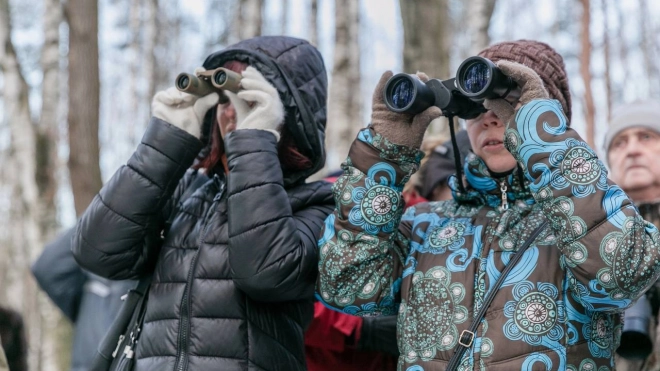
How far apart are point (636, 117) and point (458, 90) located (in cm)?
127

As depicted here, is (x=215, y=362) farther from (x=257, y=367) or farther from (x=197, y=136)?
(x=197, y=136)

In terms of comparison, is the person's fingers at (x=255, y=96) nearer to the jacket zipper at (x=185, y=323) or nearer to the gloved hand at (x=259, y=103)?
the gloved hand at (x=259, y=103)

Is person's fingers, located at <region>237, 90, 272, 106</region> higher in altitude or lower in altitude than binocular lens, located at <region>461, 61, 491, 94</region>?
lower

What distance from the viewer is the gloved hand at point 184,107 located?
103 inches

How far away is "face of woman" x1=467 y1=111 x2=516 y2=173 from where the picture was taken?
2.25 metres

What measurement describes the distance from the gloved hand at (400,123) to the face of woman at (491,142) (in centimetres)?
16

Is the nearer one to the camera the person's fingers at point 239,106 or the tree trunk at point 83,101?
the person's fingers at point 239,106

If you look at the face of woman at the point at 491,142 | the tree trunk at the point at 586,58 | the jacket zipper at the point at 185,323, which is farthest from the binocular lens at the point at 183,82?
the tree trunk at the point at 586,58

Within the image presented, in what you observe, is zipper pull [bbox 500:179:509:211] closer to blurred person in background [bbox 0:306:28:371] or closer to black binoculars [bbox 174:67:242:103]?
black binoculars [bbox 174:67:242:103]

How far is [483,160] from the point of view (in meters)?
2.29

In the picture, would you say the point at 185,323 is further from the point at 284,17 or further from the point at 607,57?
the point at 607,57

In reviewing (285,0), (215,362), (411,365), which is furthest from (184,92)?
(285,0)

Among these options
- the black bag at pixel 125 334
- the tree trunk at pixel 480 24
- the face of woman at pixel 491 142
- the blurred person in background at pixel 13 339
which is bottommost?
the blurred person in background at pixel 13 339

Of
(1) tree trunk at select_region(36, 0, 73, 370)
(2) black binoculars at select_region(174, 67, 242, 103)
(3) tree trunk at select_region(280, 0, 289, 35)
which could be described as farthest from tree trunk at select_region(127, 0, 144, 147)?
(2) black binoculars at select_region(174, 67, 242, 103)
